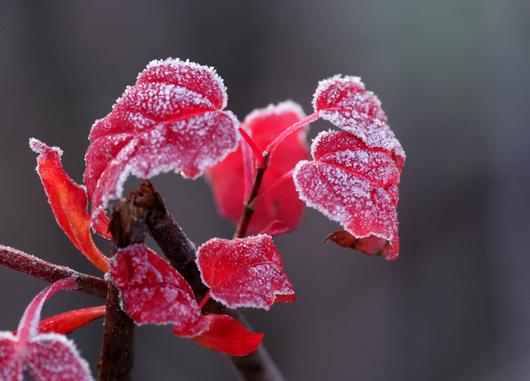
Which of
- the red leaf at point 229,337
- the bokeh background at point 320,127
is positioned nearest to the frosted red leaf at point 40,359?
the red leaf at point 229,337

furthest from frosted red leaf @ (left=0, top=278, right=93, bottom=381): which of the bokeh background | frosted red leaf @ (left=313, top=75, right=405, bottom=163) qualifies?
the bokeh background

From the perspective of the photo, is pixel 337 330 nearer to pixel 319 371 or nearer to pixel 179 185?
pixel 319 371

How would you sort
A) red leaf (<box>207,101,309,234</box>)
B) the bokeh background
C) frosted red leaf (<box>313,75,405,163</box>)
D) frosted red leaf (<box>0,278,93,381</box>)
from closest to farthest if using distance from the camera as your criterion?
1. frosted red leaf (<box>0,278,93,381</box>)
2. frosted red leaf (<box>313,75,405,163</box>)
3. red leaf (<box>207,101,309,234</box>)
4. the bokeh background

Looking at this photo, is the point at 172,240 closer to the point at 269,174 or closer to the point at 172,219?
the point at 172,219

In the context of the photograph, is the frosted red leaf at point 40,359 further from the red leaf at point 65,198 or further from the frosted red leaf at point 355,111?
the frosted red leaf at point 355,111

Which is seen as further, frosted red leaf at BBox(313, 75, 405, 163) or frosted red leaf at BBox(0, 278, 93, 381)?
frosted red leaf at BBox(313, 75, 405, 163)

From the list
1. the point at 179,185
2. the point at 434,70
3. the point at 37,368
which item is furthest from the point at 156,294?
the point at 434,70

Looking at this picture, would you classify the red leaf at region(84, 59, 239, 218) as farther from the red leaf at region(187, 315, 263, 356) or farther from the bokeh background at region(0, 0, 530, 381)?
the bokeh background at region(0, 0, 530, 381)

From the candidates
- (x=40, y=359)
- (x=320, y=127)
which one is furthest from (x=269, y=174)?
(x=320, y=127)
